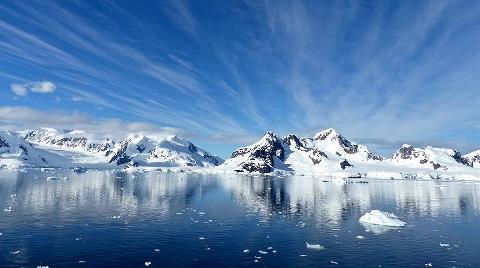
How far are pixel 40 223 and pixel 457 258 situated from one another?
73253 millimetres

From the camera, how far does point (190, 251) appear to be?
62.4m

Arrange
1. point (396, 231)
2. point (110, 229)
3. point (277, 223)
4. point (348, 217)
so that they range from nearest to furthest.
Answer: point (110, 229) → point (396, 231) → point (277, 223) → point (348, 217)

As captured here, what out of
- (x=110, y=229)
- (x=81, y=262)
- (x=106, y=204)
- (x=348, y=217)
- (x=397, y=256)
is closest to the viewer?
(x=81, y=262)

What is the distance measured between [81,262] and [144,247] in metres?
11.3

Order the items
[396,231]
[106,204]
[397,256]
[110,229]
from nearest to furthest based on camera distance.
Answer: [397,256] < [110,229] < [396,231] < [106,204]

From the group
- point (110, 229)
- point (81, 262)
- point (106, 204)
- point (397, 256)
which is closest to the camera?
point (81, 262)

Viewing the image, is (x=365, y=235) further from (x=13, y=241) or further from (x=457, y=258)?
(x=13, y=241)

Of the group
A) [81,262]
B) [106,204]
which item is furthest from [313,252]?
[106,204]

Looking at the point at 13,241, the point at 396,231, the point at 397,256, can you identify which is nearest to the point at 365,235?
the point at 396,231

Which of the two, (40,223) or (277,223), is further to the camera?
(277,223)

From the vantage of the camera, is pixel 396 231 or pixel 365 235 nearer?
pixel 365 235

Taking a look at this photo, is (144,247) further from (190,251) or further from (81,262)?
(81,262)

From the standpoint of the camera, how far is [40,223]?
3179 inches

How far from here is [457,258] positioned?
2446 inches
